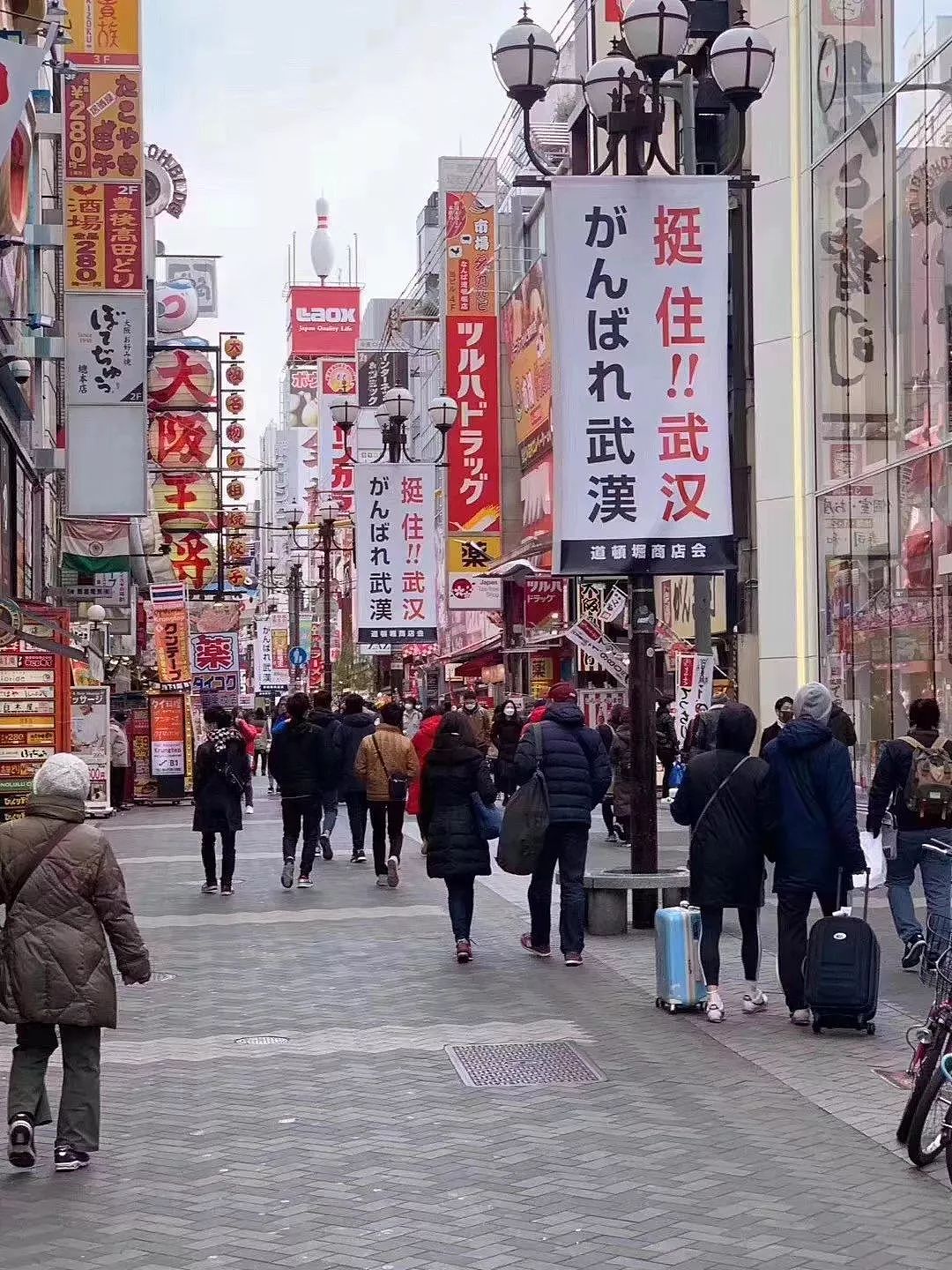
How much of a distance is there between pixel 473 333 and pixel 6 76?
133 ft

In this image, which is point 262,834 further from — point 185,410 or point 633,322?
point 185,410

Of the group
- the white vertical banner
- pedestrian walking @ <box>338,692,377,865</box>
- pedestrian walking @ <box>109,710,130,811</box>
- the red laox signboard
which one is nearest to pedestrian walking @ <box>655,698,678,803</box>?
pedestrian walking @ <box>338,692,377,865</box>

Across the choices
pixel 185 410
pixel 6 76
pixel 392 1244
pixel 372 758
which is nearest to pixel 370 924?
pixel 372 758

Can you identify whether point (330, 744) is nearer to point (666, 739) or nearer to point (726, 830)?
point (666, 739)

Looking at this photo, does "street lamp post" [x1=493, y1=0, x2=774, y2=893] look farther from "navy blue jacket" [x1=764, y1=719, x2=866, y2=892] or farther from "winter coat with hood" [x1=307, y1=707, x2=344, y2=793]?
"winter coat with hood" [x1=307, y1=707, x2=344, y2=793]

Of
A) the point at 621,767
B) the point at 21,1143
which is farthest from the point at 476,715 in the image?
the point at 21,1143

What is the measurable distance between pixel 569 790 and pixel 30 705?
11.5m

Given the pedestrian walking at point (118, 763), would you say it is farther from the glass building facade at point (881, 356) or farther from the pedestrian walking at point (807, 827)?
the pedestrian walking at point (807, 827)

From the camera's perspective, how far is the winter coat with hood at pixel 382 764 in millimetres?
19000

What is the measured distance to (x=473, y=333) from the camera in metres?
50.1

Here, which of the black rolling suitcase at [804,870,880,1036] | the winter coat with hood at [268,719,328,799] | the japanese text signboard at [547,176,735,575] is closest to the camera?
the black rolling suitcase at [804,870,880,1036]

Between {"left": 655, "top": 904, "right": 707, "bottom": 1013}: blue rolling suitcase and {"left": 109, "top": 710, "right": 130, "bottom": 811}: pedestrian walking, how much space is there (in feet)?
75.0

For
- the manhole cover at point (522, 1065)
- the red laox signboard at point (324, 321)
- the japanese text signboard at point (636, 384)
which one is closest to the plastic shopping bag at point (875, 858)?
the japanese text signboard at point (636, 384)

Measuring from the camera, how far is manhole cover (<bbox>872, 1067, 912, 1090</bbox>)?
8789 millimetres
